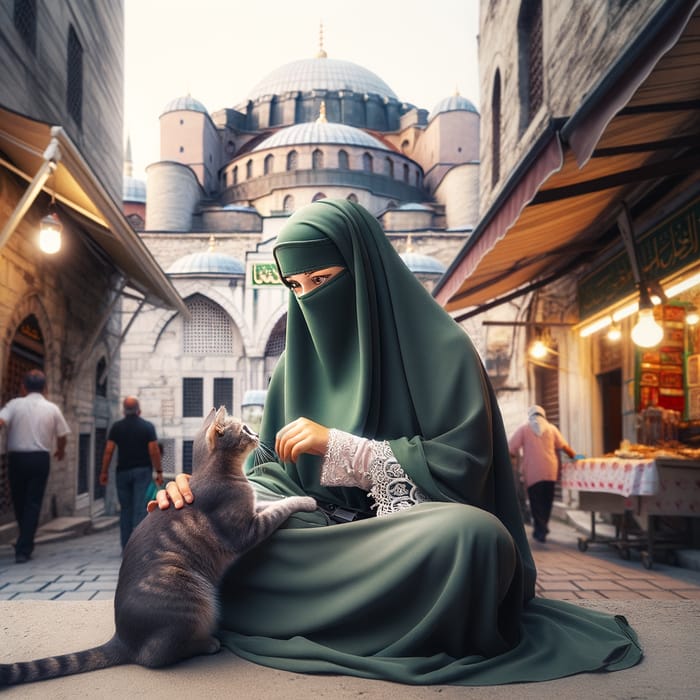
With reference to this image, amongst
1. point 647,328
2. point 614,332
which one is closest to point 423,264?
point 614,332

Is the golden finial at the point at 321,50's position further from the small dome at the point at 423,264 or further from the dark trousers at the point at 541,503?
the dark trousers at the point at 541,503

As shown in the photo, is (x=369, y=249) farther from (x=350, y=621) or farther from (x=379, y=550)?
(x=350, y=621)

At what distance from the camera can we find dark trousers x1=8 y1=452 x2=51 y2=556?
625cm

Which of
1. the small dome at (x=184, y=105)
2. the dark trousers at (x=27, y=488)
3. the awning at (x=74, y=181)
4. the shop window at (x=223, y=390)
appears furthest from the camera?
the small dome at (x=184, y=105)

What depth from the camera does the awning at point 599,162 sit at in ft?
11.0

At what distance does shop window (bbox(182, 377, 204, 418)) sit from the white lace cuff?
2686cm

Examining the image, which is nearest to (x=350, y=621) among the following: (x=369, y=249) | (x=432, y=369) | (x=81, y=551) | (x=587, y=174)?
(x=432, y=369)

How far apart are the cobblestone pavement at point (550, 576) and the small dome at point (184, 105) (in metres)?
39.3

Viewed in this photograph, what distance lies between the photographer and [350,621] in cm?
175

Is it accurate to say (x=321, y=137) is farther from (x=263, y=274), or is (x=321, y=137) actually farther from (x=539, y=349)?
(x=539, y=349)

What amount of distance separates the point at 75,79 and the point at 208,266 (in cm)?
1912

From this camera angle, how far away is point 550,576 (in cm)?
510

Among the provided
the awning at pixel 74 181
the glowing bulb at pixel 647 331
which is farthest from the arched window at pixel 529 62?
the awning at pixel 74 181

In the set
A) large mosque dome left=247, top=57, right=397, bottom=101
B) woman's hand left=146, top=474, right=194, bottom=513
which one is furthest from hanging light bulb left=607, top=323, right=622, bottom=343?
large mosque dome left=247, top=57, right=397, bottom=101
